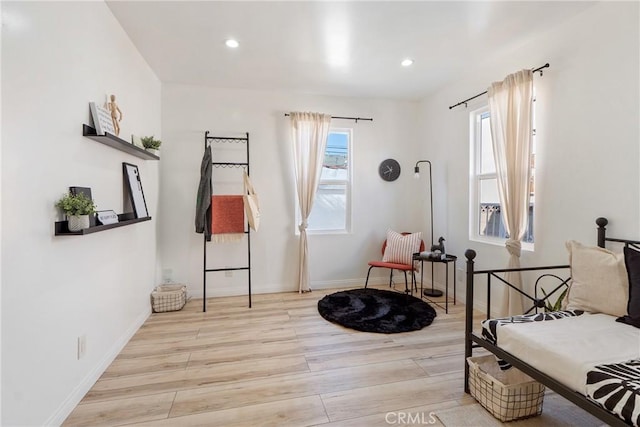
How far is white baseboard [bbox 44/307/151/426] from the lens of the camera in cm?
161

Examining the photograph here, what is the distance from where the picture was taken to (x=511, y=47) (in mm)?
2822

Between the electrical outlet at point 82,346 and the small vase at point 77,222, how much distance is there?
711 mm

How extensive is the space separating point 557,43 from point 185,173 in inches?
154

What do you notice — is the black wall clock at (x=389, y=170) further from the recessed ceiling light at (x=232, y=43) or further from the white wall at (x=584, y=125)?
the recessed ceiling light at (x=232, y=43)

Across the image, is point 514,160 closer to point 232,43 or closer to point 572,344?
point 572,344

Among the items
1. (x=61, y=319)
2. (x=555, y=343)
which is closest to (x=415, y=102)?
(x=555, y=343)

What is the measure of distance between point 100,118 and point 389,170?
3.39 m

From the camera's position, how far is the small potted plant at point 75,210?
1604 millimetres

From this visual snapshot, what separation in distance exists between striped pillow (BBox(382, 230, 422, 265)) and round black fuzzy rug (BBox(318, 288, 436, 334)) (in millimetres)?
444

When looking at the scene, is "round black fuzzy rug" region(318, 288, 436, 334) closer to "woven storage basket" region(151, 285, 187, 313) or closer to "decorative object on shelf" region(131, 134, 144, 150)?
"woven storage basket" region(151, 285, 187, 313)

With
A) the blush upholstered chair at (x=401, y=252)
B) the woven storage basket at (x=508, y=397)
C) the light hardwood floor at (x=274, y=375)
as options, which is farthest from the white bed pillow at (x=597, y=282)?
the blush upholstered chair at (x=401, y=252)

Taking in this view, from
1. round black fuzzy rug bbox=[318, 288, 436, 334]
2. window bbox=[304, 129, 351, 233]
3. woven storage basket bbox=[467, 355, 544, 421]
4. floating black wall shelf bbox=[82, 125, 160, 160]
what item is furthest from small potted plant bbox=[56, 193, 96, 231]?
window bbox=[304, 129, 351, 233]

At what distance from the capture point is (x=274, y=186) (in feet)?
13.0

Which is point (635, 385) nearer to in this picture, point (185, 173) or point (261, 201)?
point (261, 201)
